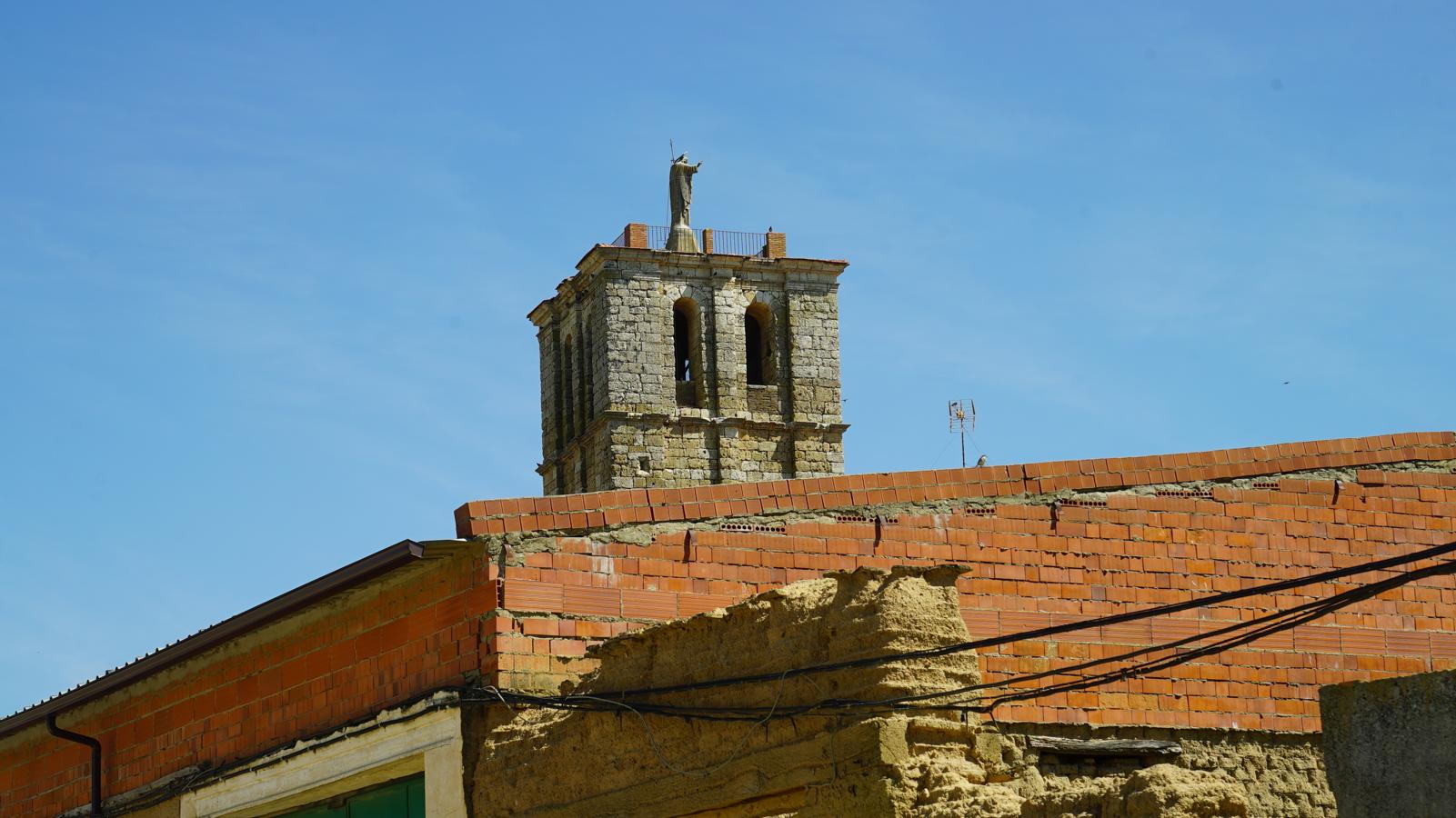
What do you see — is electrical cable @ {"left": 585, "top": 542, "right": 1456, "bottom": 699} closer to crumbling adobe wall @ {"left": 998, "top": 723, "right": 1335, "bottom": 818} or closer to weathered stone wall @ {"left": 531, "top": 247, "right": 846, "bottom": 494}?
crumbling adobe wall @ {"left": 998, "top": 723, "right": 1335, "bottom": 818}

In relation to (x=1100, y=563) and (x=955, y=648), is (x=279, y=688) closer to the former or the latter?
(x=1100, y=563)

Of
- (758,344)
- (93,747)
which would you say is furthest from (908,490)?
(758,344)

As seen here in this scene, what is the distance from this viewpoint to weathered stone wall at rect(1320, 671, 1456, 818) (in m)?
6.87

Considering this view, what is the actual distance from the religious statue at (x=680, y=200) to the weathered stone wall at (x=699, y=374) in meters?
1.31

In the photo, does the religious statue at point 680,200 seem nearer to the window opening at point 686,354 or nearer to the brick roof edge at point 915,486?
the window opening at point 686,354

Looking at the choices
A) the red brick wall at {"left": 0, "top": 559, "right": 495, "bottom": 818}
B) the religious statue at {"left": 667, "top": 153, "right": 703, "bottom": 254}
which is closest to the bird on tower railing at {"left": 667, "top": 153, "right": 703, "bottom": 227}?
the religious statue at {"left": 667, "top": 153, "right": 703, "bottom": 254}

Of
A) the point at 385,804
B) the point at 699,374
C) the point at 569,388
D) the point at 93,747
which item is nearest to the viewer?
the point at 385,804

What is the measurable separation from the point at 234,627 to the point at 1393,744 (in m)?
7.86

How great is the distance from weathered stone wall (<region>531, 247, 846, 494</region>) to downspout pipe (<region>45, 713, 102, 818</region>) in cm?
3406

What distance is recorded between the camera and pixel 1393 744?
7.01m

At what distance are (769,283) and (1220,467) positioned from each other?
1586 inches

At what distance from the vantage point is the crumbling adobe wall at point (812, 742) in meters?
8.23

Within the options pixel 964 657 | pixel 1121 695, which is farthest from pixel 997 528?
pixel 964 657

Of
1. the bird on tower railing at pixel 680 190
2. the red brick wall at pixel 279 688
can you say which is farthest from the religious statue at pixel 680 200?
the red brick wall at pixel 279 688
